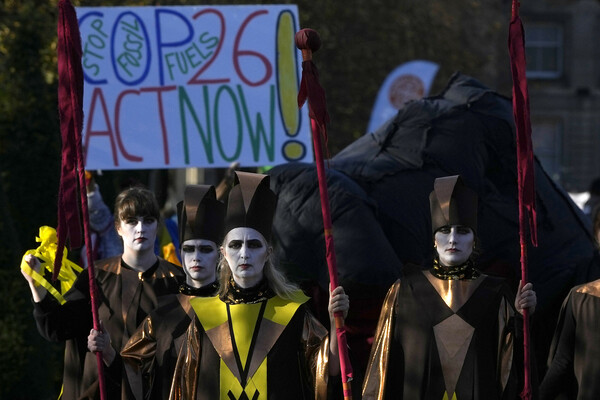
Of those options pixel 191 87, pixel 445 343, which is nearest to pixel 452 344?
pixel 445 343

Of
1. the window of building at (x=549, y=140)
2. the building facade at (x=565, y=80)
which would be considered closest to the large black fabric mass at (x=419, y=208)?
the window of building at (x=549, y=140)

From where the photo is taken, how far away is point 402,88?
2033cm

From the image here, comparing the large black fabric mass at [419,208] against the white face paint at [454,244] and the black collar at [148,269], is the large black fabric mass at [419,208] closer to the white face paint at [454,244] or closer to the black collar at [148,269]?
the black collar at [148,269]

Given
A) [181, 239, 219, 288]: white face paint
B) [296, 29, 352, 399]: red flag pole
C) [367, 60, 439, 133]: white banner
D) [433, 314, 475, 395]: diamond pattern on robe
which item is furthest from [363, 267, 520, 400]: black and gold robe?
[367, 60, 439, 133]: white banner

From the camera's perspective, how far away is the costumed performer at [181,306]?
6.59m

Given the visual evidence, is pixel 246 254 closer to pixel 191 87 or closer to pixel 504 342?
pixel 504 342

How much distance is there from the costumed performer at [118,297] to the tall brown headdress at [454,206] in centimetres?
144

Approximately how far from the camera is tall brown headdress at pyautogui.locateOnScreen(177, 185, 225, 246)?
22.3 feet

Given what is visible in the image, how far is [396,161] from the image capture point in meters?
9.72

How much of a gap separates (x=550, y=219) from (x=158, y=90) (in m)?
3.31

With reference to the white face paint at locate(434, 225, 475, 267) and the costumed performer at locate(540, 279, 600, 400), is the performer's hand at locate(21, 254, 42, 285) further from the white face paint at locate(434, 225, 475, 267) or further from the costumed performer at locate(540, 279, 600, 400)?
the costumed performer at locate(540, 279, 600, 400)

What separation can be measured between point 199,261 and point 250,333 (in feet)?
2.19

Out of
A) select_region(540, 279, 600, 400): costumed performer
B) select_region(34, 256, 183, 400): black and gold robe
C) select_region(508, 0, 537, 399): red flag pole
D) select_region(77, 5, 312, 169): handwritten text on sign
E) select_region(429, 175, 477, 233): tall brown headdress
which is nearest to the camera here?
select_region(508, 0, 537, 399): red flag pole

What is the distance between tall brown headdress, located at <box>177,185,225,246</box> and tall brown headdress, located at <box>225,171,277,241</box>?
1.35 ft
